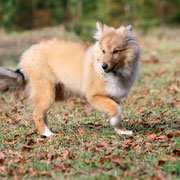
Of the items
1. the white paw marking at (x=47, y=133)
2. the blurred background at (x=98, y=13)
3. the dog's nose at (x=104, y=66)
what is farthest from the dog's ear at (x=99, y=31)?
the blurred background at (x=98, y=13)

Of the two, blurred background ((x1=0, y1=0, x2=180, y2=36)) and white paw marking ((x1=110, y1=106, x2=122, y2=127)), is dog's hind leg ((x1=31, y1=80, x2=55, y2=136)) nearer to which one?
white paw marking ((x1=110, y1=106, x2=122, y2=127))

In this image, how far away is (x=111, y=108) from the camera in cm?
593

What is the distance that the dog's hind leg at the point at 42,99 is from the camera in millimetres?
6465

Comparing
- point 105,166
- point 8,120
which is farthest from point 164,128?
point 8,120

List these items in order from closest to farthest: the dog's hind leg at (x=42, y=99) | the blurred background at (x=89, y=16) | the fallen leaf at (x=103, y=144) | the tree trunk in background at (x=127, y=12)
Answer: the fallen leaf at (x=103, y=144)
the dog's hind leg at (x=42, y=99)
the blurred background at (x=89, y=16)
the tree trunk in background at (x=127, y=12)

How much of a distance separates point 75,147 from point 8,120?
2739 mm

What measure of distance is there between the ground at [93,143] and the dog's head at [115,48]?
4.39ft

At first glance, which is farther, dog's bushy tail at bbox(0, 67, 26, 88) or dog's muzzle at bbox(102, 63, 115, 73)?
dog's bushy tail at bbox(0, 67, 26, 88)

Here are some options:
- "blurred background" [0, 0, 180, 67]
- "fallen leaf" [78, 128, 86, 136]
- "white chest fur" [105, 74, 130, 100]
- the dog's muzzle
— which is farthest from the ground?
"blurred background" [0, 0, 180, 67]

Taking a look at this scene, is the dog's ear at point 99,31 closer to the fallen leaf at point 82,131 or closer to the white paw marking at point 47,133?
the fallen leaf at point 82,131

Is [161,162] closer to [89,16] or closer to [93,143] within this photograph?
[93,143]

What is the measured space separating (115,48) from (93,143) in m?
1.78

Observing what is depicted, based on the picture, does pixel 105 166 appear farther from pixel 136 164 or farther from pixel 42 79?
pixel 42 79

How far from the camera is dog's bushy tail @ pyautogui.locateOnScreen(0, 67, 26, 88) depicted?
257 inches
